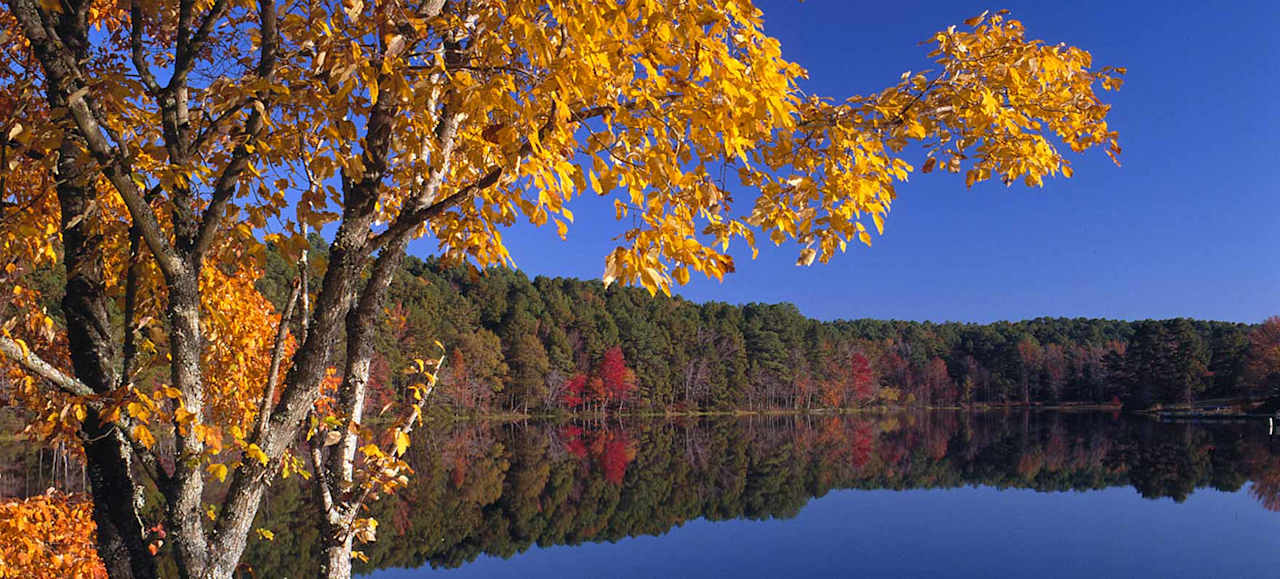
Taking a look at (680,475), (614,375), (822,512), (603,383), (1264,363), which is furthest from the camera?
(614,375)

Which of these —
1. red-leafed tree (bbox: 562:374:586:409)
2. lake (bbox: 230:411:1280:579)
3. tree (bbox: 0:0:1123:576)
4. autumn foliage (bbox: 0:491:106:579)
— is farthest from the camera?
red-leafed tree (bbox: 562:374:586:409)

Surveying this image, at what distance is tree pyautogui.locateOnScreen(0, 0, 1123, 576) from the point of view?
8.46 feet

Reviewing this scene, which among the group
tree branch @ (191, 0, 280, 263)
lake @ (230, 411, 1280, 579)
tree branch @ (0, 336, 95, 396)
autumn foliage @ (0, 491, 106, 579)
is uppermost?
tree branch @ (191, 0, 280, 263)

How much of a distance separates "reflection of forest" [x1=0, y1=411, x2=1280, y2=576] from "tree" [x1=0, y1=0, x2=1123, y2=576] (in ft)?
60.8

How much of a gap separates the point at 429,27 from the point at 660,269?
137cm

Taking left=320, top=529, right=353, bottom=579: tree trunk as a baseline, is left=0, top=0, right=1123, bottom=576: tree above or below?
above

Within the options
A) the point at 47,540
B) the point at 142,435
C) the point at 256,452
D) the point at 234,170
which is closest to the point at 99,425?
the point at 142,435

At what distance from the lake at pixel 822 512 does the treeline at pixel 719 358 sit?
81.7 ft

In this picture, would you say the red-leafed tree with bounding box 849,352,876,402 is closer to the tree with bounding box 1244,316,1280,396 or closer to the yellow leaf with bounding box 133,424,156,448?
the tree with bounding box 1244,316,1280,396

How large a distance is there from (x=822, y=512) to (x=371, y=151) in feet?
93.5

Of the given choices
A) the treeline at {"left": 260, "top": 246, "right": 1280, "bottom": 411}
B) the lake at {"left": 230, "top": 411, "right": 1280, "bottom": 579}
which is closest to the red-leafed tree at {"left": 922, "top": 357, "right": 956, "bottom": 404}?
the treeline at {"left": 260, "top": 246, "right": 1280, "bottom": 411}

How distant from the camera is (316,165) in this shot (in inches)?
120

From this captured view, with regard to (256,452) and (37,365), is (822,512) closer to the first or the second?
(256,452)

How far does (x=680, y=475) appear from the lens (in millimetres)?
37625
